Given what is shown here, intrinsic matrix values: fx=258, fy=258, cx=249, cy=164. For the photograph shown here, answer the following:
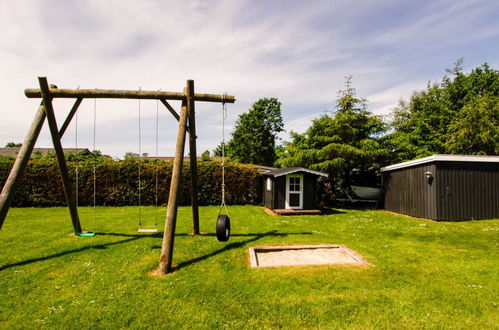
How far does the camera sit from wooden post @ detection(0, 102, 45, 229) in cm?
583

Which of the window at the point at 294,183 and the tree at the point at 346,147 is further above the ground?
the tree at the point at 346,147

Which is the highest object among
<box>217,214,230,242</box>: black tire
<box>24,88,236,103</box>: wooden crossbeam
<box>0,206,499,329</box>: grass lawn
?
<box>24,88,236,103</box>: wooden crossbeam

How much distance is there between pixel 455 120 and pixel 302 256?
2589 cm

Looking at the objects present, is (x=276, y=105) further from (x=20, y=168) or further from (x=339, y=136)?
(x=20, y=168)

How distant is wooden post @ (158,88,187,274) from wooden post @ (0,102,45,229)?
360 cm

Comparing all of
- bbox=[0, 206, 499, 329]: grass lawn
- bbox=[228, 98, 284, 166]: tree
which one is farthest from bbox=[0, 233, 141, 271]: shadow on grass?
bbox=[228, 98, 284, 166]: tree

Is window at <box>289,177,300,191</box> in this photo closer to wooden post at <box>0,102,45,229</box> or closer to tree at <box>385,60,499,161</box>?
tree at <box>385,60,499,161</box>

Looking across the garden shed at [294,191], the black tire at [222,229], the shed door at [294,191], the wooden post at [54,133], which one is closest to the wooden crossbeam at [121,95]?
the wooden post at [54,133]

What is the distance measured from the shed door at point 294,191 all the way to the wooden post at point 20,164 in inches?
451

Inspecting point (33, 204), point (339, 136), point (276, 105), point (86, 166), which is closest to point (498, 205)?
point (339, 136)

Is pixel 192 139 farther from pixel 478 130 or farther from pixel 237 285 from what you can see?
pixel 478 130

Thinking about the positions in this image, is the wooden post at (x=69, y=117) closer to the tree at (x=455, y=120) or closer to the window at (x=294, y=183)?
the window at (x=294, y=183)

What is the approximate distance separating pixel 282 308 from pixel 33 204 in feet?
58.8

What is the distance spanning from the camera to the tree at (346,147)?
55.8 ft
